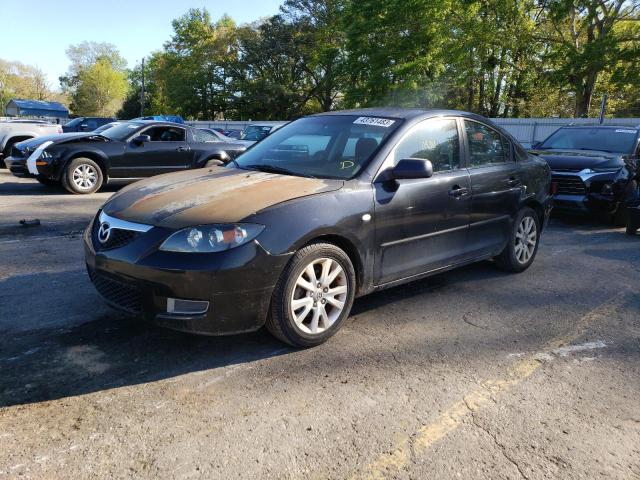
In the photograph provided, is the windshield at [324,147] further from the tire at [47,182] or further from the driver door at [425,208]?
the tire at [47,182]

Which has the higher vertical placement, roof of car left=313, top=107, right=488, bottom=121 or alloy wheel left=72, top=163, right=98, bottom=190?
roof of car left=313, top=107, right=488, bottom=121

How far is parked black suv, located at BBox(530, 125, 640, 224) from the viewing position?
834 centimetres

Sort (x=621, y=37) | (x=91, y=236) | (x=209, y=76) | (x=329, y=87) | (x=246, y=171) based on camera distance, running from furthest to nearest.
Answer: (x=209, y=76) < (x=329, y=87) < (x=621, y=37) < (x=246, y=171) < (x=91, y=236)

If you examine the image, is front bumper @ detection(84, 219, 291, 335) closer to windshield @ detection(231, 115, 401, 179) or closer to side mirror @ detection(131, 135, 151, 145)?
windshield @ detection(231, 115, 401, 179)

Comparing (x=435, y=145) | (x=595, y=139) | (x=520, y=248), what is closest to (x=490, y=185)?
(x=435, y=145)

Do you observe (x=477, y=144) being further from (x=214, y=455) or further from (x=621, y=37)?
(x=621, y=37)

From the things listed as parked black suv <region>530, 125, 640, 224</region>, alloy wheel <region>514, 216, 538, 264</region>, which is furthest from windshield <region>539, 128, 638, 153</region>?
alloy wheel <region>514, 216, 538, 264</region>

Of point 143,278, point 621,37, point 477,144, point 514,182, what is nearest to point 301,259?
point 143,278

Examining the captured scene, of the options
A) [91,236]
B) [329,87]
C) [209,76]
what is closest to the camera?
[91,236]

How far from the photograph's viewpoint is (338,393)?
116 inches

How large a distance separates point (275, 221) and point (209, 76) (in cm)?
5550

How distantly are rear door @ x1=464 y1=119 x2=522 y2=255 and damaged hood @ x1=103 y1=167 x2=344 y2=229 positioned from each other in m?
1.61

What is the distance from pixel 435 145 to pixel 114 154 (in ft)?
25.2

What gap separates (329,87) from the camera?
49500 millimetres
